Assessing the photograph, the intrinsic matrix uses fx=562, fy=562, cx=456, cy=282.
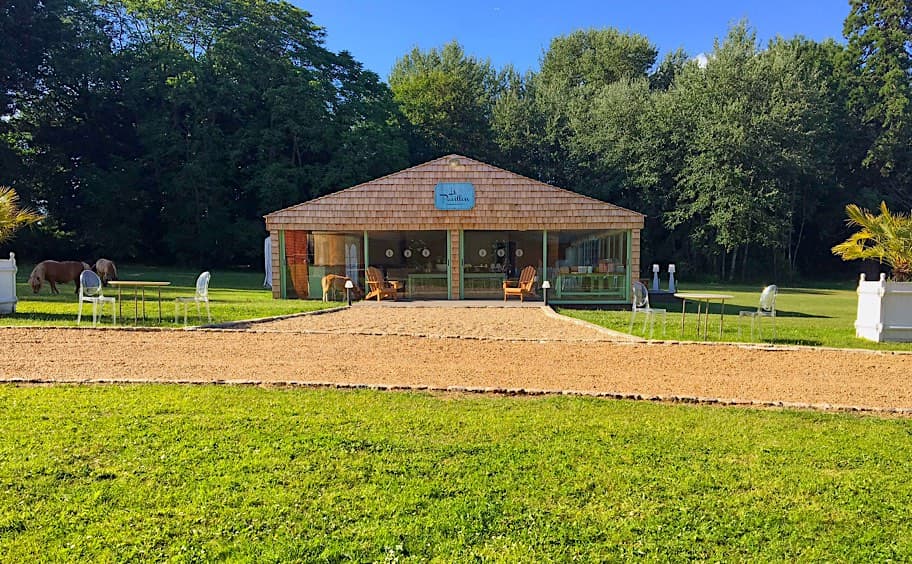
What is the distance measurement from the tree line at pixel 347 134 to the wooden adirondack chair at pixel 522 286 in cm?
1571

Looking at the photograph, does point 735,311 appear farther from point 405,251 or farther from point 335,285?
point 405,251

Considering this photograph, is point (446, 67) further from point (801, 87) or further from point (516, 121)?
point (801, 87)

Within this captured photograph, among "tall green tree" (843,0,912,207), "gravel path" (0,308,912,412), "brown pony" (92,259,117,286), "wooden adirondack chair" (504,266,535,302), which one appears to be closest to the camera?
"gravel path" (0,308,912,412)

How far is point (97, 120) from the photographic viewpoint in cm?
3072

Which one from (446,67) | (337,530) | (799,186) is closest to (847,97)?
(799,186)

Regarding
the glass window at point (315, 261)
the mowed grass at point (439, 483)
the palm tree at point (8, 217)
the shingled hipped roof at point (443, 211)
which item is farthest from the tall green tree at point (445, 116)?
the mowed grass at point (439, 483)

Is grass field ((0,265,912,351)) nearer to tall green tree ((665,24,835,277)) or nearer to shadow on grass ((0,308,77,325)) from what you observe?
shadow on grass ((0,308,77,325))

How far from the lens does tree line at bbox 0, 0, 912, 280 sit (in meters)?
27.6

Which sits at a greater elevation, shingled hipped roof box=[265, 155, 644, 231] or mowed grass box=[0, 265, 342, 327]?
shingled hipped roof box=[265, 155, 644, 231]

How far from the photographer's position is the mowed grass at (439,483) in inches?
103

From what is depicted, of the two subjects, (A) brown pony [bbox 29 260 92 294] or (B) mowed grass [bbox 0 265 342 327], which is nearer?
(B) mowed grass [bbox 0 265 342 327]

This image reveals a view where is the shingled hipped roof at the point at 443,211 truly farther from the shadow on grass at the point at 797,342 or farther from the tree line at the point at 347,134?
the tree line at the point at 347,134

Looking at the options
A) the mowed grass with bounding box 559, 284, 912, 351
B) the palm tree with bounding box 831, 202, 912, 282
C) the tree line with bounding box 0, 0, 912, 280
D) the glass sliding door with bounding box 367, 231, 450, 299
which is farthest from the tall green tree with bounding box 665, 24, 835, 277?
the palm tree with bounding box 831, 202, 912, 282

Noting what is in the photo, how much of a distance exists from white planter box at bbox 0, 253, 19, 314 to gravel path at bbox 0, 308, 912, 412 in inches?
112
